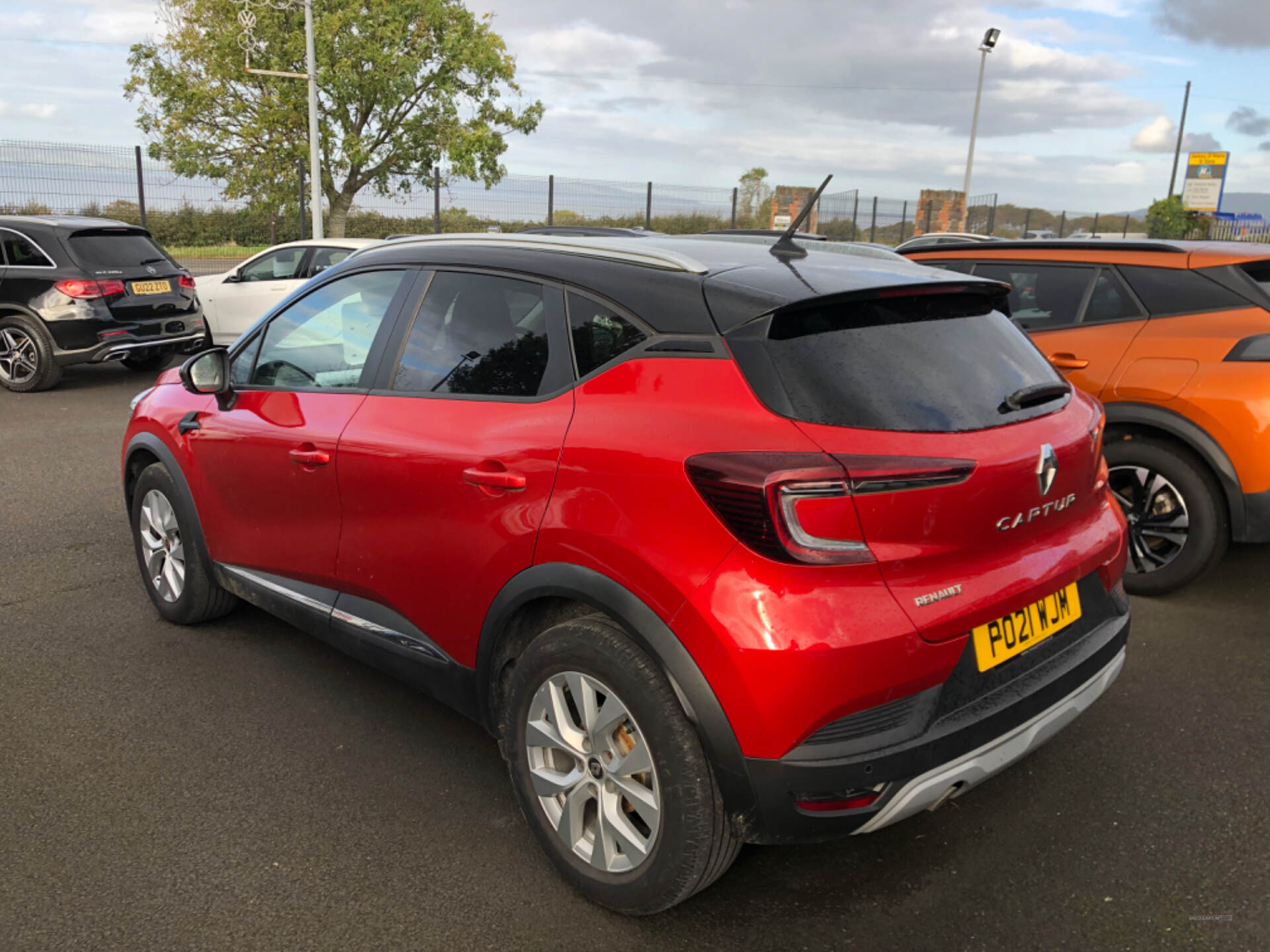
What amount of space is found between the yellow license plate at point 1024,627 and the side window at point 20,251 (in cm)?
1063

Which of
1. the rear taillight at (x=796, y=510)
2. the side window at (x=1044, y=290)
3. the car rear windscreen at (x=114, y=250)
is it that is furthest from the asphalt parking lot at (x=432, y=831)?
the car rear windscreen at (x=114, y=250)

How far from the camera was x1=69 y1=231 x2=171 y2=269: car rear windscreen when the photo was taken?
9.95 m

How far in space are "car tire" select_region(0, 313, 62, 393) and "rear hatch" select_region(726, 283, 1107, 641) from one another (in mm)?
9862

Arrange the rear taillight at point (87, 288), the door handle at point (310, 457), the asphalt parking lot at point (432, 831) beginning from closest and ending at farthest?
the asphalt parking lot at point (432, 831) < the door handle at point (310, 457) < the rear taillight at point (87, 288)

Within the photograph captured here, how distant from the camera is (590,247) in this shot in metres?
2.70

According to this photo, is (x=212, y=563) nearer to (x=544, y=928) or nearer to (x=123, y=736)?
(x=123, y=736)

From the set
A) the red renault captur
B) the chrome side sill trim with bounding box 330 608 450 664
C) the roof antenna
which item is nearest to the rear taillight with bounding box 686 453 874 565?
the red renault captur

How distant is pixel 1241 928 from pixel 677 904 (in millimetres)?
1406

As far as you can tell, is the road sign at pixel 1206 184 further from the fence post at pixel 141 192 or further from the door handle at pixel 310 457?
the door handle at pixel 310 457

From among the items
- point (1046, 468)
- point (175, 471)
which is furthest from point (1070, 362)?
point (175, 471)

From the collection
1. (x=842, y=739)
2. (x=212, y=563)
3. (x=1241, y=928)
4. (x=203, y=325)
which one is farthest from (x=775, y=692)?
(x=203, y=325)

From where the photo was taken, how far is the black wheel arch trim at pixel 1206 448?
4207 millimetres

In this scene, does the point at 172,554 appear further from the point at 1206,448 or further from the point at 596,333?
the point at 1206,448

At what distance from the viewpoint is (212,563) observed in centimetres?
384
